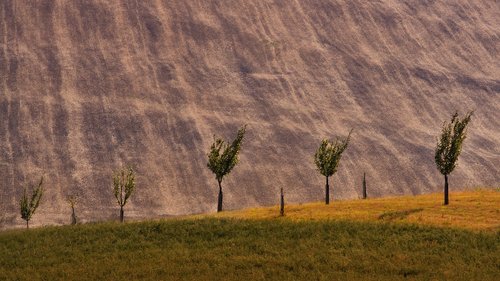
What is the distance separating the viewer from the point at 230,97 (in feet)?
396

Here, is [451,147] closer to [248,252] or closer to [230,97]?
[248,252]

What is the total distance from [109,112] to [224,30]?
121 ft

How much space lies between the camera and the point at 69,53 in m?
121

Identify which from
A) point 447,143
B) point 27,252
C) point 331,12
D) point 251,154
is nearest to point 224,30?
point 331,12

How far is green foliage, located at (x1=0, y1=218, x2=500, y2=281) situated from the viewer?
40156mm

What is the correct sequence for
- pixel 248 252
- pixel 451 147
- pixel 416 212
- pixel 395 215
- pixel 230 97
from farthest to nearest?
1. pixel 230 97
2. pixel 451 147
3. pixel 416 212
4. pixel 395 215
5. pixel 248 252

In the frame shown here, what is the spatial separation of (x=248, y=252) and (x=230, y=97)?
76836mm

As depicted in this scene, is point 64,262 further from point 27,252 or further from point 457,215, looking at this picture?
point 457,215

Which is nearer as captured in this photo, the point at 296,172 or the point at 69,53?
the point at 296,172

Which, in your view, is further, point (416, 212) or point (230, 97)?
point (230, 97)

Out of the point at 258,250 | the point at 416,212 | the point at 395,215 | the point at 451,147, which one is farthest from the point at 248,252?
the point at 451,147

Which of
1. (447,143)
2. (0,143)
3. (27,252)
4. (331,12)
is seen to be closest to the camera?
(27,252)

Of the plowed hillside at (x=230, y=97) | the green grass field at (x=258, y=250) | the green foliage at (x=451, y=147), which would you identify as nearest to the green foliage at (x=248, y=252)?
the green grass field at (x=258, y=250)

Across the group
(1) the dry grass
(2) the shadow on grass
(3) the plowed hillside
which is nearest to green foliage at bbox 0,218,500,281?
(1) the dry grass
